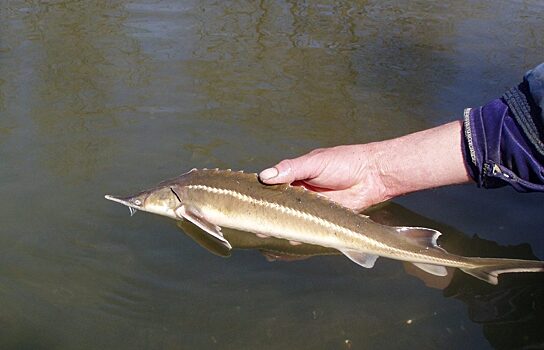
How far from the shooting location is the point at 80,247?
3010 mm

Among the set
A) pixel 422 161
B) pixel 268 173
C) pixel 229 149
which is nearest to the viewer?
pixel 268 173

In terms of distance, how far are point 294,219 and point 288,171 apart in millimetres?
222

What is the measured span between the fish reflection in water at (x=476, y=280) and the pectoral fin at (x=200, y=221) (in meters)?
0.11

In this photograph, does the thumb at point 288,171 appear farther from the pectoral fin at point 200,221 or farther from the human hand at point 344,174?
the pectoral fin at point 200,221

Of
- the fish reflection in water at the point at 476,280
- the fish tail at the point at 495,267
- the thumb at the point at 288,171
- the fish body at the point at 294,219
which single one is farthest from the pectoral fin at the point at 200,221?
the fish tail at the point at 495,267

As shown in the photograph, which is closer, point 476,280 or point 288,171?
point 476,280

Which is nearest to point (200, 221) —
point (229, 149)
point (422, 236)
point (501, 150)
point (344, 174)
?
point (344, 174)

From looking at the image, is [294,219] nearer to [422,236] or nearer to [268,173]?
[268,173]

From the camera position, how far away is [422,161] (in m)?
3.18

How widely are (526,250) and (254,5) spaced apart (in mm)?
4226

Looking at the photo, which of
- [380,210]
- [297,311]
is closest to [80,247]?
[297,311]

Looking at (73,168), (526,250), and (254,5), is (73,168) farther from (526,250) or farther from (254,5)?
(254,5)

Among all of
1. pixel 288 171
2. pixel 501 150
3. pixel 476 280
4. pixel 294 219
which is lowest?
pixel 476 280

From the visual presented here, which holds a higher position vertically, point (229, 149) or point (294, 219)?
point (294, 219)
